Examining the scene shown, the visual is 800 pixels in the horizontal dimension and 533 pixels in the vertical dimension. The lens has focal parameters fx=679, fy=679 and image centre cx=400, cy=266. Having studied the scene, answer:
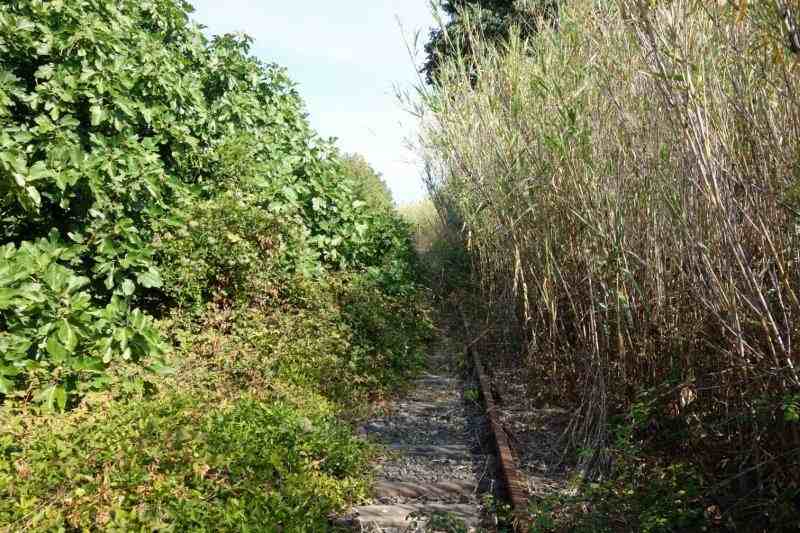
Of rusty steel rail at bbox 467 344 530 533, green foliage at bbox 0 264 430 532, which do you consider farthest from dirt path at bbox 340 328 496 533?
green foliage at bbox 0 264 430 532

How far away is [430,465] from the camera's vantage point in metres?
5.25

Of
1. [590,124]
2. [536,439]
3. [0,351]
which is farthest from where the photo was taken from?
[536,439]

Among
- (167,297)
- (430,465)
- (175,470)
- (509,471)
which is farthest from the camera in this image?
(167,297)

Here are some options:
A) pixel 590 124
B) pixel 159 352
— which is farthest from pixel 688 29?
pixel 159 352

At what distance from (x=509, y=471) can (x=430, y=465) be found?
82 centimetres

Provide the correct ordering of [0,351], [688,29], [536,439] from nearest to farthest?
1. [688,29]
2. [0,351]
3. [536,439]

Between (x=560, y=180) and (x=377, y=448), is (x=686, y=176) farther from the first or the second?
(x=377, y=448)

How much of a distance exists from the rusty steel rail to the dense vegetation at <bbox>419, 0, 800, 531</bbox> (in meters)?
0.22

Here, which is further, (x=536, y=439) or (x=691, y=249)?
(x=536, y=439)

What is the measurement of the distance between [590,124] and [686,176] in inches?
62.4

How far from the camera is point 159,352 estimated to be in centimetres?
589

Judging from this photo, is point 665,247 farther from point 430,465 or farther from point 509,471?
point 430,465

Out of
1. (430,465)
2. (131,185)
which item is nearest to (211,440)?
(430,465)

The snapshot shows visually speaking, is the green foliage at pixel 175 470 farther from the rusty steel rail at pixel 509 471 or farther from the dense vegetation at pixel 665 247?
the dense vegetation at pixel 665 247
